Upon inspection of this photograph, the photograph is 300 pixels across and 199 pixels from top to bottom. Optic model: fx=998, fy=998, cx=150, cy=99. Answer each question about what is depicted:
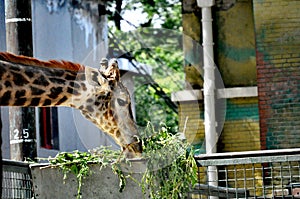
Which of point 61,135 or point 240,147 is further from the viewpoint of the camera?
point 61,135

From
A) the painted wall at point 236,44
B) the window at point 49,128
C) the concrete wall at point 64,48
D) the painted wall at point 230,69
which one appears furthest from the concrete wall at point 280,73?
the window at point 49,128

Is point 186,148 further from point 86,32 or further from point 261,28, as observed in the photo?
point 86,32

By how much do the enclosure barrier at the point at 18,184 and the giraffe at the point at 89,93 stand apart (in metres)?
0.58

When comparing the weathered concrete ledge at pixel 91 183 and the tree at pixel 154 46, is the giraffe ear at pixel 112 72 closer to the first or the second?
the weathered concrete ledge at pixel 91 183

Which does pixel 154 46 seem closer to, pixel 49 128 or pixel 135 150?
pixel 49 128

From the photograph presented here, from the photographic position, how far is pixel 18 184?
29.2 feet

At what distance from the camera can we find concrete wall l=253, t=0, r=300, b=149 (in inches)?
627

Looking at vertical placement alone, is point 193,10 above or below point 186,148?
above

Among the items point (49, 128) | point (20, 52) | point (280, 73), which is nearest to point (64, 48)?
point (49, 128)

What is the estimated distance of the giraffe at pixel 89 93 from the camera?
8.68 meters

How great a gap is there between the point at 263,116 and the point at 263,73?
692 millimetres

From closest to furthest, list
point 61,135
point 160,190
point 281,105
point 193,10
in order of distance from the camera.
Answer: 1. point 160,190
2. point 281,105
3. point 193,10
4. point 61,135

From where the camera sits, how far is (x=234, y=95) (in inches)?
653


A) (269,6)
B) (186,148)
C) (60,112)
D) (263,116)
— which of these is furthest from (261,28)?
(186,148)
